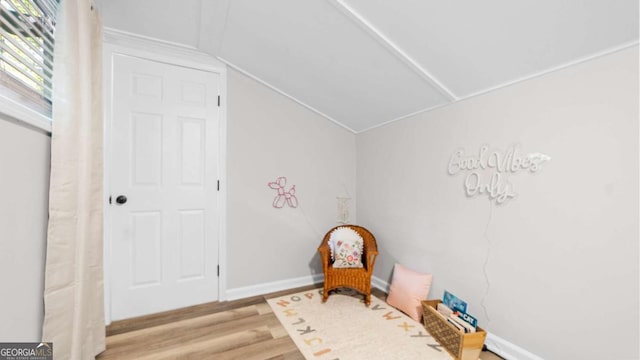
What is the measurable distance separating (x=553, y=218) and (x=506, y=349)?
888 millimetres

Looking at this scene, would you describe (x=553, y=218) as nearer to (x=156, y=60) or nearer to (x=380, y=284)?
(x=380, y=284)

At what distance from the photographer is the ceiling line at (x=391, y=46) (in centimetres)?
154

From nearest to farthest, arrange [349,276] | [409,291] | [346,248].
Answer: [409,291] < [349,276] < [346,248]

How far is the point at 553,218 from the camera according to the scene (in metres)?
1.46

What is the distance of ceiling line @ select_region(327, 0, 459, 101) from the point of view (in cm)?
154

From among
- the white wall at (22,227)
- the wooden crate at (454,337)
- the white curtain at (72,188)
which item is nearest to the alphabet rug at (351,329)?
the wooden crate at (454,337)

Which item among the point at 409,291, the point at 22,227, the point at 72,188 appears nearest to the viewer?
the point at 22,227

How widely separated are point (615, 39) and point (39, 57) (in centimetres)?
273

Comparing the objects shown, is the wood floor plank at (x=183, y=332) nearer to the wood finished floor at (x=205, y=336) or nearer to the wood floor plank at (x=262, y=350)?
the wood finished floor at (x=205, y=336)

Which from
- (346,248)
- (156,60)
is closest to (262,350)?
(346,248)

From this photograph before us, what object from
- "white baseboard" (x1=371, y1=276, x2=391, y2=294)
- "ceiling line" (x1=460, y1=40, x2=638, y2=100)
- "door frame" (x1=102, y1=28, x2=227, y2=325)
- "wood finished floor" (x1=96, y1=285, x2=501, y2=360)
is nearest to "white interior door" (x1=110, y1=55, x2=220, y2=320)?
"door frame" (x1=102, y1=28, x2=227, y2=325)

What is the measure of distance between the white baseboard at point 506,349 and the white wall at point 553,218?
3 centimetres

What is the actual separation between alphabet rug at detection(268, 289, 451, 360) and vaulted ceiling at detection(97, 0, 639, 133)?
5.76 ft

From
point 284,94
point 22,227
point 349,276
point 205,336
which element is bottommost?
point 205,336
